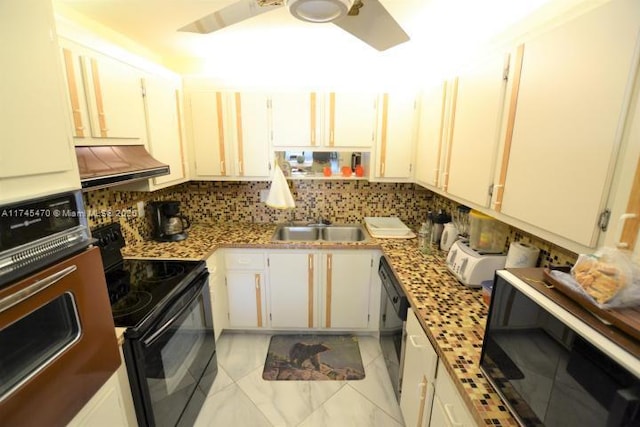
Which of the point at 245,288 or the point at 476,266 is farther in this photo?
the point at 245,288

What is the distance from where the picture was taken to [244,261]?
7.37 ft

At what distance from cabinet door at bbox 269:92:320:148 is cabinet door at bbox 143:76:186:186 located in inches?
27.7

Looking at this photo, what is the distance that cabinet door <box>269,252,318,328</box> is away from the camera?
2246 mm

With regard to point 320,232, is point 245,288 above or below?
below

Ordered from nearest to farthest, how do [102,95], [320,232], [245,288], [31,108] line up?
1. [31,108]
2. [102,95]
3. [245,288]
4. [320,232]

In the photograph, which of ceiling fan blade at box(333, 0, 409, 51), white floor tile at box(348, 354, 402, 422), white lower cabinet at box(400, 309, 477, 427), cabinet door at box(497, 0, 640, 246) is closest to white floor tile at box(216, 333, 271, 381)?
white floor tile at box(348, 354, 402, 422)

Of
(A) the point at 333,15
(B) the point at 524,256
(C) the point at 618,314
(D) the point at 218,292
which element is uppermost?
(A) the point at 333,15

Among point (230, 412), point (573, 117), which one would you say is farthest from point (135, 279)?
point (573, 117)

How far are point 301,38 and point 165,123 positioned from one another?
1093 millimetres

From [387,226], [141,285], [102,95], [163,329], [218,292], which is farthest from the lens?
[387,226]

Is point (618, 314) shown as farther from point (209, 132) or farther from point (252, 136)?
point (209, 132)

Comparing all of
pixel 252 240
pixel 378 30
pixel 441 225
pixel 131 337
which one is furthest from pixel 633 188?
pixel 252 240

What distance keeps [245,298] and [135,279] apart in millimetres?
894

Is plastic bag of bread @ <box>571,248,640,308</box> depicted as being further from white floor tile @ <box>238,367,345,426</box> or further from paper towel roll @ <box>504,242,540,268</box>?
white floor tile @ <box>238,367,345,426</box>
